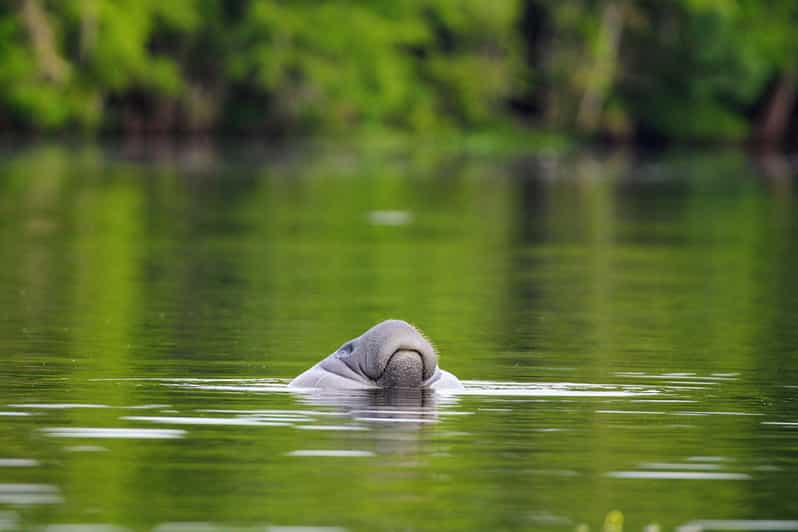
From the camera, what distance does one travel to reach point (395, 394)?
13.6m

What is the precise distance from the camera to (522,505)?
9906 millimetres

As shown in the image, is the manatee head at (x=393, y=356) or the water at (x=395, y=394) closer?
the water at (x=395, y=394)

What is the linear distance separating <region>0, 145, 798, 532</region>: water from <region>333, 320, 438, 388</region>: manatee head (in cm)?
18

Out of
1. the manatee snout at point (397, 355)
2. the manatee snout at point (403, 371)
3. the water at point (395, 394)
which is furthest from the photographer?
the manatee snout at point (403, 371)

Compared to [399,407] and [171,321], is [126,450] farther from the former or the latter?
[171,321]

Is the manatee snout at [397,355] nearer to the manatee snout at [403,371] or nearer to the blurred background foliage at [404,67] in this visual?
the manatee snout at [403,371]

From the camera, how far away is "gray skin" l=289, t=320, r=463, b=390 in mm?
13302

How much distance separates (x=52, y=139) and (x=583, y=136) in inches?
878

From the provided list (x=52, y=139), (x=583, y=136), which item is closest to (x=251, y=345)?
(x=52, y=139)

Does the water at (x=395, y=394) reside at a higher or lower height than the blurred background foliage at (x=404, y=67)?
lower

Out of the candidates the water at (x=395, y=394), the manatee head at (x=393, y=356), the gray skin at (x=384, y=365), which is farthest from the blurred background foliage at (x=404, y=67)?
the manatee head at (x=393, y=356)

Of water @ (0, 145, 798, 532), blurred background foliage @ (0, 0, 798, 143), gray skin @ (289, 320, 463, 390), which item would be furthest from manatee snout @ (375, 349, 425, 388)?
blurred background foliage @ (0, 0, 798, 143)

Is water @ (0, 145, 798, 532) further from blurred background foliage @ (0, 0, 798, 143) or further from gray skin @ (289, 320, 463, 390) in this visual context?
blurred background foliage @ (0, 0, 798, 143)

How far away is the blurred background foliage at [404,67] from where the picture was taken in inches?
3110
